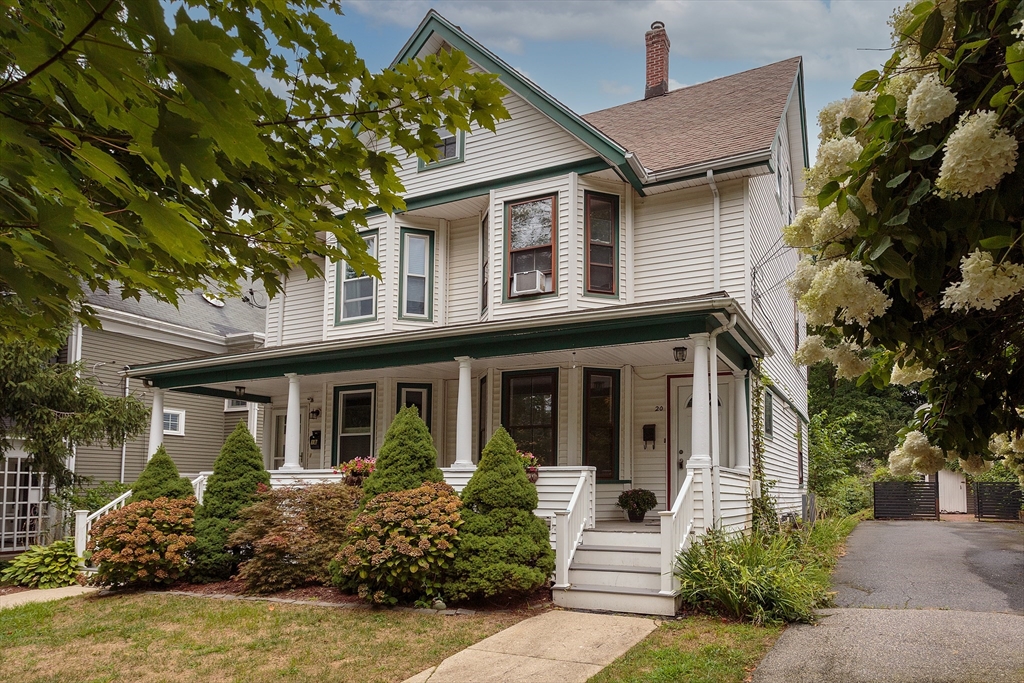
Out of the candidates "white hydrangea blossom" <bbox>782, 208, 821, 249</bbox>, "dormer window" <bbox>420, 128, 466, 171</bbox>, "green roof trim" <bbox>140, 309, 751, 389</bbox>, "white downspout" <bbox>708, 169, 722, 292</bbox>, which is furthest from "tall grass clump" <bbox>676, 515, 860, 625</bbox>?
"dormer window" <bbox>420, 128, 466, 171</bbox>

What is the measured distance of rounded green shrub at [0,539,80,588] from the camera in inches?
501

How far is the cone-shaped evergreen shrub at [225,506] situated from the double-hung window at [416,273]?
Answer: 13.3 ft

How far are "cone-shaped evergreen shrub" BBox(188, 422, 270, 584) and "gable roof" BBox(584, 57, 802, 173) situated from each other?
26.3ft

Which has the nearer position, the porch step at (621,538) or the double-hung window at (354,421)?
the porch step at (621,538)

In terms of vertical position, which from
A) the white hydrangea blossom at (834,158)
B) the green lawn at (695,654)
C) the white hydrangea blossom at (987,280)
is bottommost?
the green lawn at (695,654)

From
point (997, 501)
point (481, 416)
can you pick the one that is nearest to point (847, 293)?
point (481, 416)

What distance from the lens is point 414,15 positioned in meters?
19.9

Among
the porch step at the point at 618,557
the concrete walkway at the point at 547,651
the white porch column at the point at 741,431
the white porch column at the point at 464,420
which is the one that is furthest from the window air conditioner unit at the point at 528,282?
the concrete walkway at the point at 547,651

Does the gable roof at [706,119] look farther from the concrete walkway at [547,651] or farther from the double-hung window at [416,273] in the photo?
the concrete walkway at [547,651]

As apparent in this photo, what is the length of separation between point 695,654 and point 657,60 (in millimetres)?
14415

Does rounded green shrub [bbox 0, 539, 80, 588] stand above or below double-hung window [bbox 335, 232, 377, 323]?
below

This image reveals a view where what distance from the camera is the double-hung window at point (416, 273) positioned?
49.2ft

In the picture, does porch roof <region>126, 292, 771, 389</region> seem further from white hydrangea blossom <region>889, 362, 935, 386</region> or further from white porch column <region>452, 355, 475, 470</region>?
white hydrangea blossom <region>889, 362, 935, 386</region>

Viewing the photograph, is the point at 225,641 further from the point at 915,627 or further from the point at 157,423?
the point at 157,423
